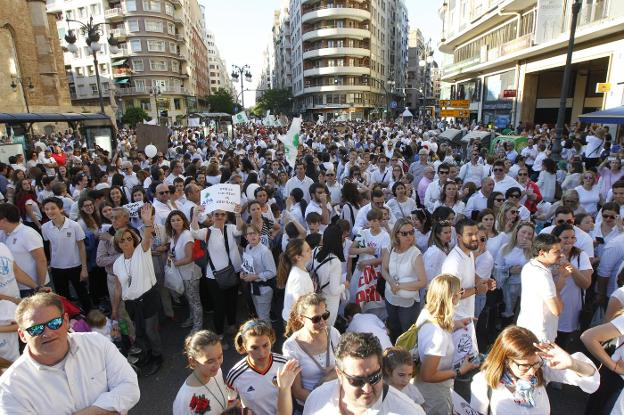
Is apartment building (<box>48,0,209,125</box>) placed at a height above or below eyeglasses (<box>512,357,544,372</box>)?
above

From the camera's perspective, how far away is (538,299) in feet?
10.7

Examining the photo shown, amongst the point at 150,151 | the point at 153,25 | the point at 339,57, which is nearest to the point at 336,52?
the point at 339,57

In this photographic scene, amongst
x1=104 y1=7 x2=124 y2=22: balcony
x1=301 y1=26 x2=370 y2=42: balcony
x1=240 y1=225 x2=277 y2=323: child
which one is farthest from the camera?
x1=301 y1=26 x2=370 y2=42: balcony

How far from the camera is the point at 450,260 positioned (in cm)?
361

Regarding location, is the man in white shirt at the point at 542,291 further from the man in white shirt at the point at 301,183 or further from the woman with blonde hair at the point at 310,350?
the man in white shirt at the point at 301,183

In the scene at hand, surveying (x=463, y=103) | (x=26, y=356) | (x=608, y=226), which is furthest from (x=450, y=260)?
(x=463, y=103)

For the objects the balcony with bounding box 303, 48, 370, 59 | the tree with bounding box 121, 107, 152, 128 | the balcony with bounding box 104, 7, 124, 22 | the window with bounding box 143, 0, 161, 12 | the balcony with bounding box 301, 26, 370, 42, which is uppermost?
the window with bounding box 143, 0, 161, 12

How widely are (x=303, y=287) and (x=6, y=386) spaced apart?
84.0 inches

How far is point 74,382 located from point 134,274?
2.04 m

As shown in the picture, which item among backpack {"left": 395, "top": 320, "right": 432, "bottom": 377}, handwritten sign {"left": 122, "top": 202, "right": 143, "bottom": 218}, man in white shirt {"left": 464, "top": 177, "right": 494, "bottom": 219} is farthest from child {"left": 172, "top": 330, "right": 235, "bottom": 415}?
man in white shirt {"left": 464, "top": 177, "right": 494, "bottom": 219}

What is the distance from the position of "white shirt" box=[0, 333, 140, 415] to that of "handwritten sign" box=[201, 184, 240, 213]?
2.64m

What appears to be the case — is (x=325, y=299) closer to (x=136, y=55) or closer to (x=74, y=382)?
(x=74, y=382)

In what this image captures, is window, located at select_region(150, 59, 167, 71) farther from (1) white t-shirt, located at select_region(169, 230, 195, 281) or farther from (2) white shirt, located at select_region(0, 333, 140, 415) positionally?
(2) white shirt, located at select_region(0, 333, 140, 415)

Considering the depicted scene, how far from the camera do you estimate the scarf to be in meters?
2.32
